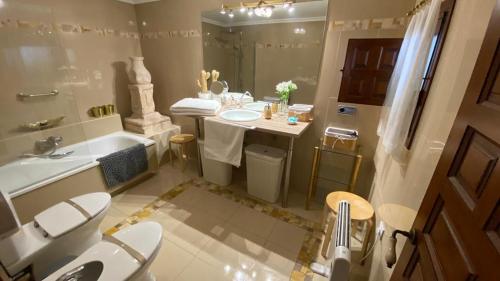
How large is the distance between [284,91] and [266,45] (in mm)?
498

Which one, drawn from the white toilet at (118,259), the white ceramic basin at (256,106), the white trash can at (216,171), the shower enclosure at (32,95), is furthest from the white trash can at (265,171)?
the shower enclosure at (32,95)

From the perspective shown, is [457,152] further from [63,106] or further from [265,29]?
[63,106]

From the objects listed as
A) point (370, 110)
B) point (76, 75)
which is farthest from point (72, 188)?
point (370, 110)

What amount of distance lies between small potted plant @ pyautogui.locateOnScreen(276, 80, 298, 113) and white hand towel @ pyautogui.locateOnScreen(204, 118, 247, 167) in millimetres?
565

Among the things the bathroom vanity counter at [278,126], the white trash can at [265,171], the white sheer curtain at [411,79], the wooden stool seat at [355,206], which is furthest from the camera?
the white trash can at [265,171]

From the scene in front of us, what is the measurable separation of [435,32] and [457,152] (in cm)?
74

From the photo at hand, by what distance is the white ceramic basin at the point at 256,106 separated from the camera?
7.63 feet

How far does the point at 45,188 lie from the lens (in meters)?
1.75

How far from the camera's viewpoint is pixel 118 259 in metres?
1.08

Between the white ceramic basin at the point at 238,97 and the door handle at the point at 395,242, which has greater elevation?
the white ceramic basin at the point at 238,97

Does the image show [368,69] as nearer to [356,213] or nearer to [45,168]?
[356,213]

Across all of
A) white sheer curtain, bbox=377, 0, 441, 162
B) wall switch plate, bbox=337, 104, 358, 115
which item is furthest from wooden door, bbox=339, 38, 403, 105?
white sheer curtain, bbox=377, 0, 441, 162

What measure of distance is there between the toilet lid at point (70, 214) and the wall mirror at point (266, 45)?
1719 mm

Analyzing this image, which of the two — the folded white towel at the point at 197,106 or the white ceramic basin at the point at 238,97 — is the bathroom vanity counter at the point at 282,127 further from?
the white ceramic basin at the point at 238,97
